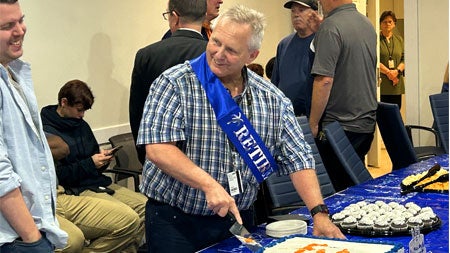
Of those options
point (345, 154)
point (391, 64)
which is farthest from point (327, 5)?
point (391, 64)

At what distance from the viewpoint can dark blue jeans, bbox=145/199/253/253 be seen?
2490mm

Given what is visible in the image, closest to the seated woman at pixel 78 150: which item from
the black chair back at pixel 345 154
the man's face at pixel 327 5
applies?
the black chair back at pixel 345 154

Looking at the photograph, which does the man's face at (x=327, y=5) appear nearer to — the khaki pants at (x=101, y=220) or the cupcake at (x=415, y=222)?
the khaki pants at (x=101, y=220)

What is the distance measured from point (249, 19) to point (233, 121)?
34 cm

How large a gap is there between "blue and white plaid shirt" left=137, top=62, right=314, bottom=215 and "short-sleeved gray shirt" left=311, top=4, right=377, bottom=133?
1.64 meters

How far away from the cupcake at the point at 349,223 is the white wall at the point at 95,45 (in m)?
2.50

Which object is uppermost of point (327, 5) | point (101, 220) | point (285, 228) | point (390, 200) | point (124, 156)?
point (327, 5)

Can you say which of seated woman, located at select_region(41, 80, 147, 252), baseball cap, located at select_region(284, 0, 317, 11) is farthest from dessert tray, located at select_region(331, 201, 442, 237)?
baseball cap, located at select_region(284, 0, 317, 11)

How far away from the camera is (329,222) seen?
7.98 ft

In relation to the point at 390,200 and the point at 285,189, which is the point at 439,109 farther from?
the point at 390,200

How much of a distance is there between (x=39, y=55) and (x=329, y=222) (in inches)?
102

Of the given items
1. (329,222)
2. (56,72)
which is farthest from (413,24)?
(329,222)

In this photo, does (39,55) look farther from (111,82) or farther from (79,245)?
(79,245)

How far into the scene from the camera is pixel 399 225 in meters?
2.45
